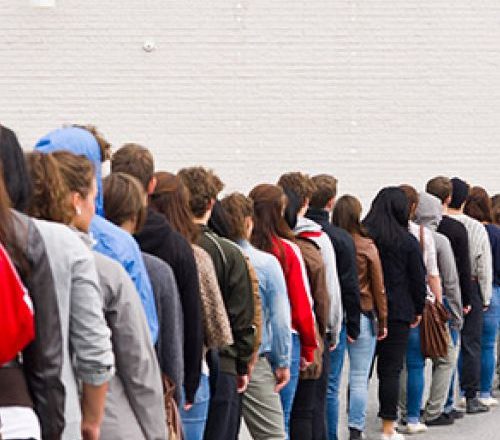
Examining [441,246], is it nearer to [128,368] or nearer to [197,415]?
[197,415]

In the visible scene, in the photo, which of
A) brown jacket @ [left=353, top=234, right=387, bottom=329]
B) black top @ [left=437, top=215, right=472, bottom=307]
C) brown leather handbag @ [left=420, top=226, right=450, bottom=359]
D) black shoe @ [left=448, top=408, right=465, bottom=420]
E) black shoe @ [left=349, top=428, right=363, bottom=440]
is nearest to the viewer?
brown jacket @ [left=353, top=234, right=387, bottom=329]

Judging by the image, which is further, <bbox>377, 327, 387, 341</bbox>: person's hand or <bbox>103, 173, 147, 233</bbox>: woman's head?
<bbox>377, 327, 387, 341</bbox>: person's hand

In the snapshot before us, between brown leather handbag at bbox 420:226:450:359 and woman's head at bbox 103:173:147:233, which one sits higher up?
woman's head at bbox 103:173:147:233

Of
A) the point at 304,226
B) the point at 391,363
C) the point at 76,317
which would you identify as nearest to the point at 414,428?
the point at 391,363

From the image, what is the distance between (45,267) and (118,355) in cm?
91

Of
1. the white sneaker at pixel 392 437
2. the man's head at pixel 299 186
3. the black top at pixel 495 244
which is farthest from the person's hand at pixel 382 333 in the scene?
the black top at pixel 495 244

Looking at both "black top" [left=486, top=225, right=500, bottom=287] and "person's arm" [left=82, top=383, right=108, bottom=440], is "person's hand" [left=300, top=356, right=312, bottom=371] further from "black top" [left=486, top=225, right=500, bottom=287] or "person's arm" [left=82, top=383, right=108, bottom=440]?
"black top" [left=486, top=225, right=500, bottom=287]

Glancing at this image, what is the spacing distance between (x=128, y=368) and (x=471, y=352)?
7276mm

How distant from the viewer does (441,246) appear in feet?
33.7

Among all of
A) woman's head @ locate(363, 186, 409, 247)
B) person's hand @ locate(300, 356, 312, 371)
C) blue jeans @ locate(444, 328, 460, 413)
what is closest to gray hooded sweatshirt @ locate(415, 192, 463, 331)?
blue jeans @ locate(444, 328, 460, 413)

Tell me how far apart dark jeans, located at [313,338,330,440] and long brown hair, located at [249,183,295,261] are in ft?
A: 3.37

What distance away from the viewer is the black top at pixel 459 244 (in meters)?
10.6

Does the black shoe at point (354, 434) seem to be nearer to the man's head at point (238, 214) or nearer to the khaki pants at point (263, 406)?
the khaki pants at point (263, 406)

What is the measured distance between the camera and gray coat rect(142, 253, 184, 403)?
17.8ft
